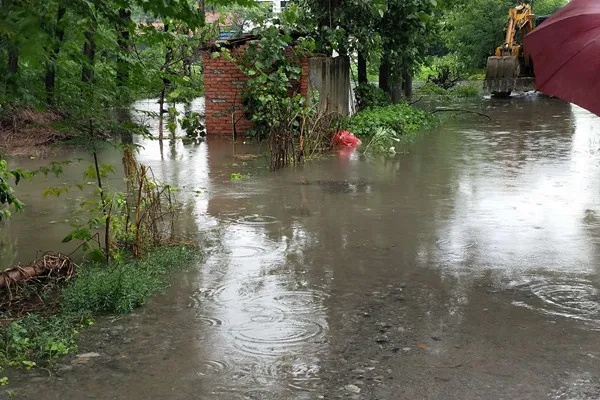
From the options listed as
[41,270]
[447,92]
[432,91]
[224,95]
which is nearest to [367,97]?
[224,95]

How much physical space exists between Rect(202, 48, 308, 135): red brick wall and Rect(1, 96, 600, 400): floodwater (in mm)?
5503

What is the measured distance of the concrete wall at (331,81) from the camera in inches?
643

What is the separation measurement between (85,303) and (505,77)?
23.2 meters

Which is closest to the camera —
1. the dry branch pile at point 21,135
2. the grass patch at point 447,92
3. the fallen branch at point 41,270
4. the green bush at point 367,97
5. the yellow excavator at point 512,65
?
the fallen branch at point 41,270

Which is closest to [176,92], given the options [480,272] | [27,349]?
[480,272]

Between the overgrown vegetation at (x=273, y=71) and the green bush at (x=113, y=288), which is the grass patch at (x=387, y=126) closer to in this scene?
the overgrown vegetation at (x=273, y=71)

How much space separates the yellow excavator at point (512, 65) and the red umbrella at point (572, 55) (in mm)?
21886

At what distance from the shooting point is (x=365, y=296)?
5.96 m

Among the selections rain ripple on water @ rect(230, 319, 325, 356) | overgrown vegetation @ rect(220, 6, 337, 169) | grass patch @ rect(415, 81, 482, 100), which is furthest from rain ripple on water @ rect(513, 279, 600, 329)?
grass patch @ rect(415, 81, 482, 100)

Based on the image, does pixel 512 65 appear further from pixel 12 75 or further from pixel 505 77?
pixel 12 75

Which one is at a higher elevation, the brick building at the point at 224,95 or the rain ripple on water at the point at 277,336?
the brick building at the point at 224,95

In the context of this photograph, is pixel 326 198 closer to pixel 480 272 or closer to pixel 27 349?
pixel 480 272

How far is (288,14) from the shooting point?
1562 cm

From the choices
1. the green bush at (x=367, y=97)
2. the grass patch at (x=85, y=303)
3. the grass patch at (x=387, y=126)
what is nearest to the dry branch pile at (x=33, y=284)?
the grass patch at (x=85, y=303)
